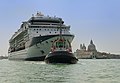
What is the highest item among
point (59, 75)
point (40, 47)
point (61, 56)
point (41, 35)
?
point (41, 35)

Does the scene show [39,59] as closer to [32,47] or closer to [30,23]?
[32,47]

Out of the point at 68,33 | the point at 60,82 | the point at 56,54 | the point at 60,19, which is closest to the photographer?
the point at 60,82

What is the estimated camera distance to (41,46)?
67.9 meters

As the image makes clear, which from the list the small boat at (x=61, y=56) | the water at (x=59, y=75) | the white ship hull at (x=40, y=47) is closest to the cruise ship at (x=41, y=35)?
the white ship hull at (x=40, y=47)

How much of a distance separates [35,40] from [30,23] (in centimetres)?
654

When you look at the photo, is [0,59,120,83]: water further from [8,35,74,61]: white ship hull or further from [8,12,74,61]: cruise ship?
[8,12,74,61]: cruise ship

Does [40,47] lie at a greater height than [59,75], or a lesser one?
greater

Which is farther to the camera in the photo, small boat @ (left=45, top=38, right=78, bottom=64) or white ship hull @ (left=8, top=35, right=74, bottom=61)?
white ship hull @ (left=8, top=35, right=74, bottom=61)

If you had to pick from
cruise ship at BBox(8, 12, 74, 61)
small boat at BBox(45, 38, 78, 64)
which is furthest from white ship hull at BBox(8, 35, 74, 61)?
small boat at BBox(45, 38, 78, 64)

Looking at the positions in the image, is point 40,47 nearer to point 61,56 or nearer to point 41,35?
point 41,35

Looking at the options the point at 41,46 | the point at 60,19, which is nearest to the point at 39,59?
the point at 41,46

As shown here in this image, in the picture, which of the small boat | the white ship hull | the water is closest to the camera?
the water

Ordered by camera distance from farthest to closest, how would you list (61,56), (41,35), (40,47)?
(41,35) → (40,47) → (61,56)

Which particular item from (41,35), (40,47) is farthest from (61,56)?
(41,35)
